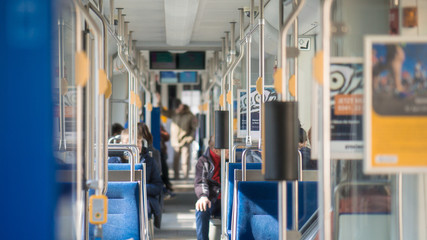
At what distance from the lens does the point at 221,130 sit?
6.42 metres

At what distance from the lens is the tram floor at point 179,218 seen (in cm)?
825

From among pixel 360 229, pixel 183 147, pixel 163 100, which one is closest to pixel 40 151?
pixel 360 229

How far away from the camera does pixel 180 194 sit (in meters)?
12.6

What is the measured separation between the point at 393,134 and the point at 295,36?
3.39 ft

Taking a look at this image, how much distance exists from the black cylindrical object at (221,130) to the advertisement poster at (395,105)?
3.84 metres

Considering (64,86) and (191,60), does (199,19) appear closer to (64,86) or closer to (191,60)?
(191,60)

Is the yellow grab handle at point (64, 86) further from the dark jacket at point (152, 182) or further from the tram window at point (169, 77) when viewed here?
the tram window at point (169, 77)

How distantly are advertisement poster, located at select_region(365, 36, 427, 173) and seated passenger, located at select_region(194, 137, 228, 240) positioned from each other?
3.89m

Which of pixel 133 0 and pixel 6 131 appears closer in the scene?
pixel 6 131

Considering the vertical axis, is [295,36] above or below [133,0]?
below

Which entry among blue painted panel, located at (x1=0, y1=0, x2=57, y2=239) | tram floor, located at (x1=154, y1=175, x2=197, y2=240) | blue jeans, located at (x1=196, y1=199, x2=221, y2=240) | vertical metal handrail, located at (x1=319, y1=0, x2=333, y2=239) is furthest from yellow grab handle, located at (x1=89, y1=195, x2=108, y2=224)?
tram floor, located at (x1=154, y1=175, x2=197, y2=240)

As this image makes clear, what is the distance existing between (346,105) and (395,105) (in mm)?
271

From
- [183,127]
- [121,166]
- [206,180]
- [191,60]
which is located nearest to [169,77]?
[183,127]

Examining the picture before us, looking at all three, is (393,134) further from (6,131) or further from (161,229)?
(161,229)
